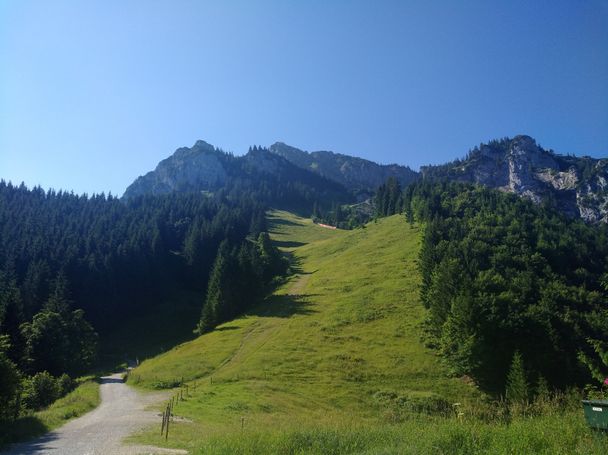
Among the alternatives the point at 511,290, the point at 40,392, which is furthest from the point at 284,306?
the point at 40,392

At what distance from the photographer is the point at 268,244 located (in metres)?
140

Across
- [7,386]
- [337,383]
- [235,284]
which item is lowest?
Answer: [337,383]

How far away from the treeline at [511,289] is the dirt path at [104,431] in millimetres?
26142

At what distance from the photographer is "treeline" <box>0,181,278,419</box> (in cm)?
7331

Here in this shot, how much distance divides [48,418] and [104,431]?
6911 millimetres

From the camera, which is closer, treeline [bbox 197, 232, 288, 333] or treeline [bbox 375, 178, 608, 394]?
treeline [bbox 375, 178, 608, 394]

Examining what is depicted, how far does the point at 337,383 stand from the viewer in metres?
56.2

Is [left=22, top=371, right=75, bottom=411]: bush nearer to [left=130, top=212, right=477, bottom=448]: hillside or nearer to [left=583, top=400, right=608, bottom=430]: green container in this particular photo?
[left=130, top=212, right=477, bottom=448]: hillside

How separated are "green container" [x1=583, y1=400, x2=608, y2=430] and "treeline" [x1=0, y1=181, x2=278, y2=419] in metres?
53.1

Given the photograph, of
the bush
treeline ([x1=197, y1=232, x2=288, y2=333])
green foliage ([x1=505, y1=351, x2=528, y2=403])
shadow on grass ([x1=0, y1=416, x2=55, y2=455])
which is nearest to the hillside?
treeline ([x1=197, y1=232, x2=288, y2=333])

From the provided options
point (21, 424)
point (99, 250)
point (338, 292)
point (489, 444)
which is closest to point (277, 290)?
point (338, 292)

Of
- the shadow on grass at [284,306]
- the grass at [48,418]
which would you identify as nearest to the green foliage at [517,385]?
the shadow on grass at [284,306]

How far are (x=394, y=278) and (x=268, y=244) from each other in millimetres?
48599

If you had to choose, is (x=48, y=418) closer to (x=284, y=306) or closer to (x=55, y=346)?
(x=55, y=346)
